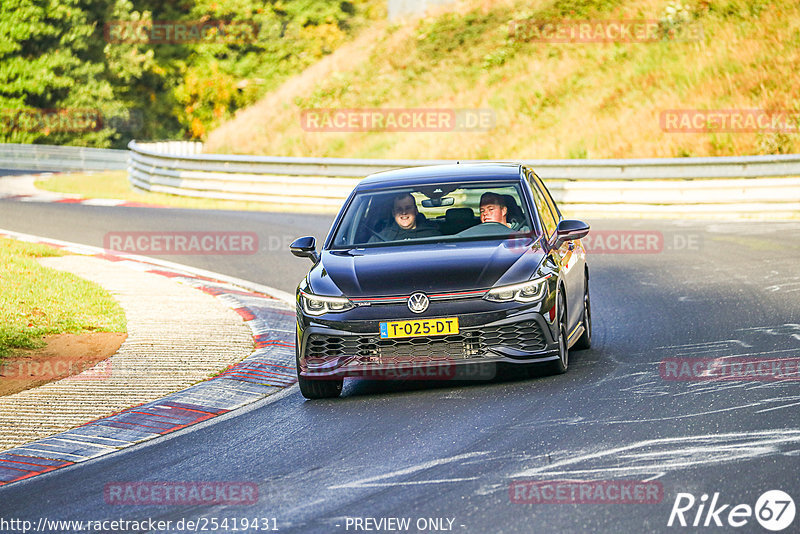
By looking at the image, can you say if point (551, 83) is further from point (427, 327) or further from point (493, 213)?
point (427, 327)

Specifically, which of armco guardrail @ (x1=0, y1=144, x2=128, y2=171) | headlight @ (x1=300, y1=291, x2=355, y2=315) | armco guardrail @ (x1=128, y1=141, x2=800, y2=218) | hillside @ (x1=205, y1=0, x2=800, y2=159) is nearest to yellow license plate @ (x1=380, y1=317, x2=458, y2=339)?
headlight @ (x1=300, y1=291, x2=355, y2=315)

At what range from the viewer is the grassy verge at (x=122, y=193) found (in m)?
26.8

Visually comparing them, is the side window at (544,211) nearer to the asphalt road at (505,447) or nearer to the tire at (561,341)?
the tire at (561,341)

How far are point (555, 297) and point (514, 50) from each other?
2904cm

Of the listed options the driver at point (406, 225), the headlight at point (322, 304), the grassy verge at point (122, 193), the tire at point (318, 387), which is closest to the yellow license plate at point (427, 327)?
the headlight at point (322, 304)

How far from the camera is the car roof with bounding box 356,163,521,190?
10.1 m

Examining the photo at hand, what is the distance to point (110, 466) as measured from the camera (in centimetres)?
741

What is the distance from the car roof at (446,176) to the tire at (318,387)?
1891 millimetres

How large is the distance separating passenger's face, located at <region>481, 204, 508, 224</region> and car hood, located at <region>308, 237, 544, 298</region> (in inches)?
18.2

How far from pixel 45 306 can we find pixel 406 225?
5.22 meters

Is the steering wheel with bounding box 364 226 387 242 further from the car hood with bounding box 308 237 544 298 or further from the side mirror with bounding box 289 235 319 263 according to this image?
the side mirror with bounding box 289 235 319 263

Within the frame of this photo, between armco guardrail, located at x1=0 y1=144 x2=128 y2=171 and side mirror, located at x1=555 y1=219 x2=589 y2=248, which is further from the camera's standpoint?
armco guardrail, located at x1=0 y1=144 x2=128 y2=171

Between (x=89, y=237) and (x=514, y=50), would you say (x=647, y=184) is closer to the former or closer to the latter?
(x=89, y=237)

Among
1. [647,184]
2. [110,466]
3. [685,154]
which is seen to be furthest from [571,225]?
[685,154]
